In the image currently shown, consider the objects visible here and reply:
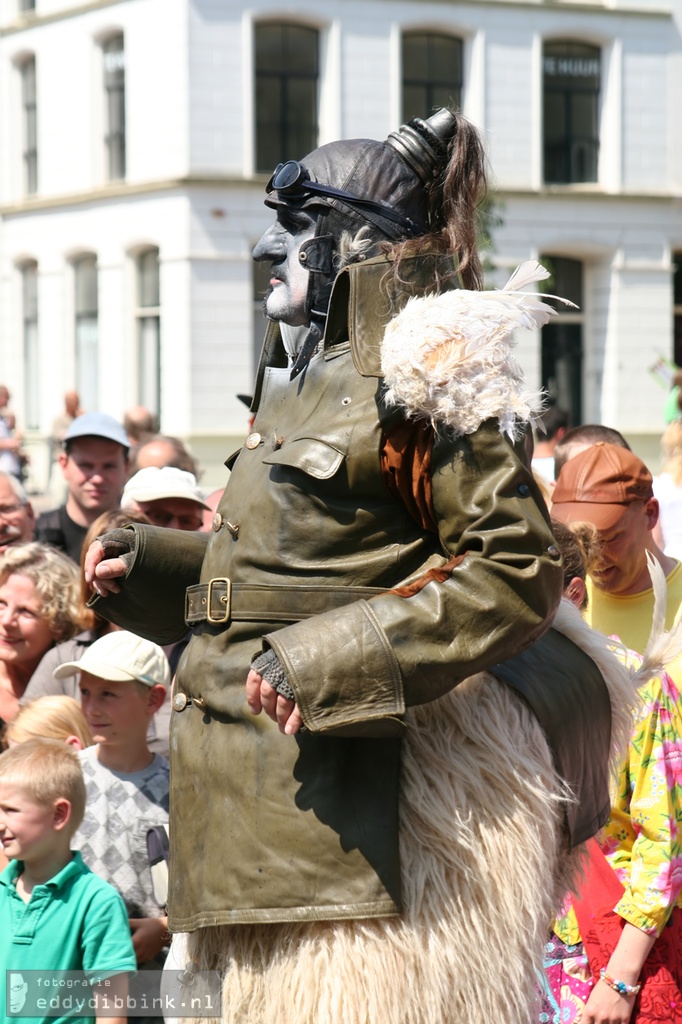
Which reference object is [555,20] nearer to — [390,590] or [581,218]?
[581,218]

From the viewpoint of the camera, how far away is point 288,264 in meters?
2.86

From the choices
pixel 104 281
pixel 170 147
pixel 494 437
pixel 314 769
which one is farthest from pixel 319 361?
pixel 104 281

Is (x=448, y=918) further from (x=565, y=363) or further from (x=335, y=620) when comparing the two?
(x=565, y=363)

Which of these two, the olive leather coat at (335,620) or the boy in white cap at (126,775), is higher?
the olive leather coat at (335,620)

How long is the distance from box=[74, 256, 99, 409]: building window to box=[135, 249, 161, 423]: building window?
128cm

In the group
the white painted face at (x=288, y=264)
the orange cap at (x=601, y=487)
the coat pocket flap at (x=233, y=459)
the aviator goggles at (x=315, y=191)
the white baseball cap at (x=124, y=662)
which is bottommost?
the white baseball cap at (x=124, y=662)

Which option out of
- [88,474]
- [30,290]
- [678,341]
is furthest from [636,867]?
[30,290]

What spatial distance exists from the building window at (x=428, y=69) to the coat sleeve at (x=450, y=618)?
814 inches

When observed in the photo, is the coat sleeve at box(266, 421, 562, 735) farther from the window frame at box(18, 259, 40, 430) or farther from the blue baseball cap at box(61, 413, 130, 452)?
the window frame at box(18, 259, 40, 430)

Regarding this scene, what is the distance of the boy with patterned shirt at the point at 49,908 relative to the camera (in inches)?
142

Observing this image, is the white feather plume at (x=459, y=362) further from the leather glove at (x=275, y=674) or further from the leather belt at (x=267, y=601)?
A: the leather glove at (x=275, y=674)

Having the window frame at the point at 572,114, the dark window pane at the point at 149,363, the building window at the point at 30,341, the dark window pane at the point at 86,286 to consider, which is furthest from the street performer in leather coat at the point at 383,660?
the building window at the point at 30,341

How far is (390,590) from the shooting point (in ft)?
8.52

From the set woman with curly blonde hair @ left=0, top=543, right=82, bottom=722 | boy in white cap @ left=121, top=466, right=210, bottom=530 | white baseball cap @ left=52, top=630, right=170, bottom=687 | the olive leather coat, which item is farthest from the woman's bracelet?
boy in white cap @ left=121, top=466, right=210, bottom=530
